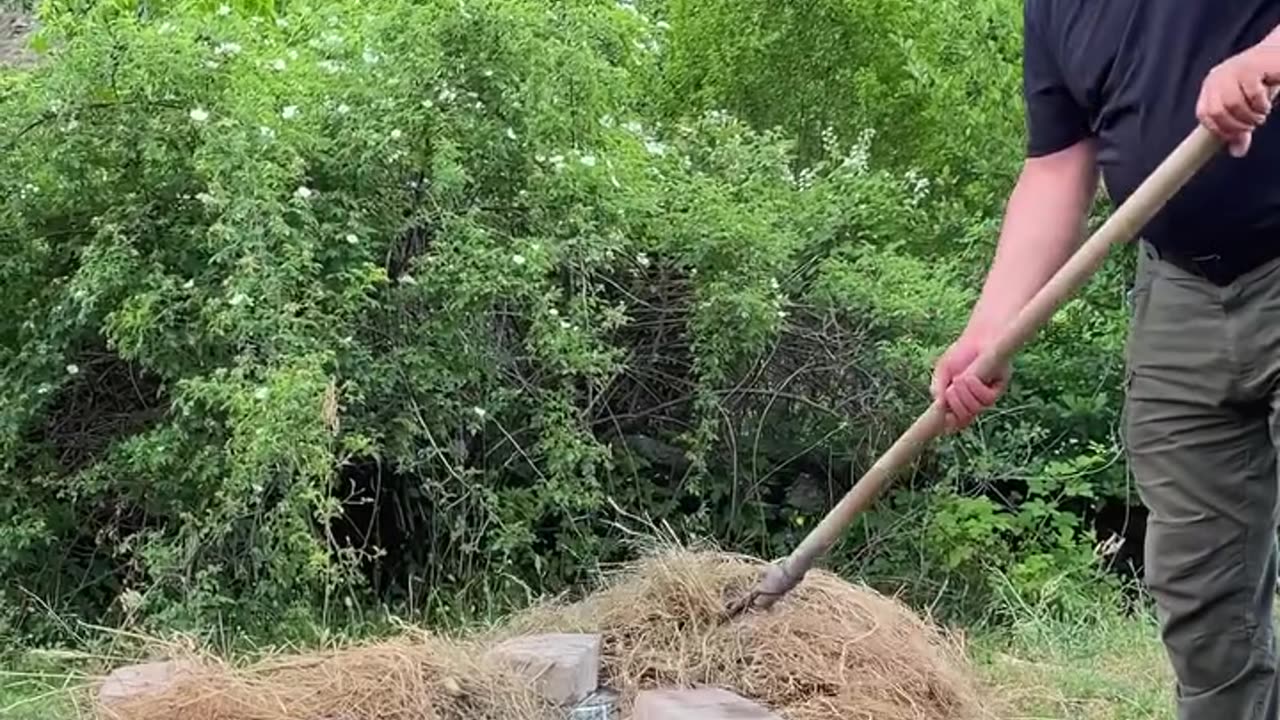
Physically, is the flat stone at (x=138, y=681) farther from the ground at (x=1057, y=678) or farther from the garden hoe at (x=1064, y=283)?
the garden hoe at (x=1064, y=283)

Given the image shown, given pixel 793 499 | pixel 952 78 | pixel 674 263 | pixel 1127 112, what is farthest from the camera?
pixel 952 78

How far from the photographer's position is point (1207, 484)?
2678 millimetres

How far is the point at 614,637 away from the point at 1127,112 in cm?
211

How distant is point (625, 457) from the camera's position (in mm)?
5500

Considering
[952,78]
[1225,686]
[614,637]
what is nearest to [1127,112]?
[1225,686]

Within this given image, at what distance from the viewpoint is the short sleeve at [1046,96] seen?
2818 mm

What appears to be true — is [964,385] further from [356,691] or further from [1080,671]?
[1080,671]

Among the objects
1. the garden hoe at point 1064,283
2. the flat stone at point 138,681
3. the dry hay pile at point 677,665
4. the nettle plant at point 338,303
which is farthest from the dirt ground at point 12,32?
the garden hoe at point 1064,283

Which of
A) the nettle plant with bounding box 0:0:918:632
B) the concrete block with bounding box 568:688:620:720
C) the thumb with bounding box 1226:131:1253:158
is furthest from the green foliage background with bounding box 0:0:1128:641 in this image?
the thumb with bounding box 1226:131:1253:158

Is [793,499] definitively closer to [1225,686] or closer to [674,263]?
[674,263]

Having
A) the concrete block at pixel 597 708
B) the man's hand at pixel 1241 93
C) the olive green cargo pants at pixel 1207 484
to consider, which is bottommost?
the concrete block at pixel 597 708

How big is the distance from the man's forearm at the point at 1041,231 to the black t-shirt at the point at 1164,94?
0.23 feet

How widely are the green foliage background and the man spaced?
2.21m

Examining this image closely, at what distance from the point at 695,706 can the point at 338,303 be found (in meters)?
1.73
